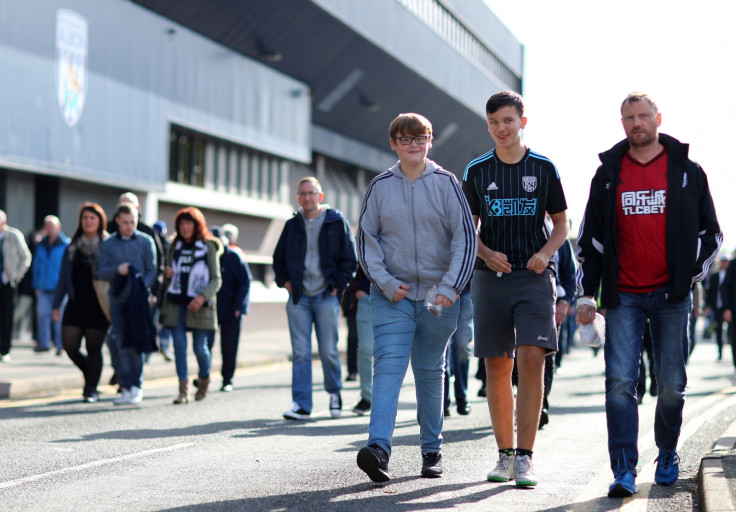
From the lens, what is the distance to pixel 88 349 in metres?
10.7

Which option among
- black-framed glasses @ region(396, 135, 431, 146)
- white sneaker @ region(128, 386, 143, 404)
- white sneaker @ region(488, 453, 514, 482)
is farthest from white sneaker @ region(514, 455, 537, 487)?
white sneaker @ region(128, 386, 143, 404)

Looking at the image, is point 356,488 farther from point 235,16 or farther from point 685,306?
point 235,16

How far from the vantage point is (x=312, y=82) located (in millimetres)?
31656

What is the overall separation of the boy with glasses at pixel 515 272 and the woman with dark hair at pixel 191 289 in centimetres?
492

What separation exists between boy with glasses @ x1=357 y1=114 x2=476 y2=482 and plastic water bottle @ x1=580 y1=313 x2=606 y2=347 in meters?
0.70

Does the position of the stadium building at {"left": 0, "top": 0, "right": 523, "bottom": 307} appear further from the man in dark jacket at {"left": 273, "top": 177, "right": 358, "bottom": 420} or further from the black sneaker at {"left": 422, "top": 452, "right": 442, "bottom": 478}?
the black sneaker at {"left": 422, "top": 452, "right": 442, "bottom": 478}

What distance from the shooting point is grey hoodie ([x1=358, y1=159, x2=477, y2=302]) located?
591 cm

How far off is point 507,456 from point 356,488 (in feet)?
2.92

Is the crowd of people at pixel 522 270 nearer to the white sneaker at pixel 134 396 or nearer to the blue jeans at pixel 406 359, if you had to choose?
the blue jeans at pixel 406 359

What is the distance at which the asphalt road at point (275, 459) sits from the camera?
17.9ft

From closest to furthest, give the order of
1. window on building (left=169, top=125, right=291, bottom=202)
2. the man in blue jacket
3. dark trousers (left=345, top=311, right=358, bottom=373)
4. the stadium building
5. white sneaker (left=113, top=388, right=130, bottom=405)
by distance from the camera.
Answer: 1. white sneaker (left=113, top=388, right=130, bottom=405)
2. dark trousers (left=345, top=311, right=358, bottom=373)
3. the man in blue jacket
4. the stadium building
5. window on building (left=169, top=125, right=291, bottom=202)

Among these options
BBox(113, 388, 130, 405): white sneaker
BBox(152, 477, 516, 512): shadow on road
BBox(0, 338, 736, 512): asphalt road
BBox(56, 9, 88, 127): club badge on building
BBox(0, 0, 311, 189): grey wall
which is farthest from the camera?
BBox(56, 9, 88, 127): club badge on building

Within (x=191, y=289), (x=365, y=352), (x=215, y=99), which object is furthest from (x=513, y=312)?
(x=215, y=99)

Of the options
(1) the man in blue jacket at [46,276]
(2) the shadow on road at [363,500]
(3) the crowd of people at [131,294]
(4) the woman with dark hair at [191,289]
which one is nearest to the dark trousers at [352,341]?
(3) the crowd of people at [131,294]
